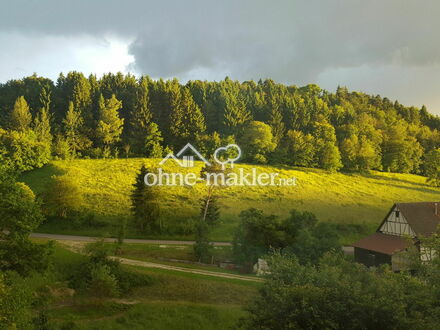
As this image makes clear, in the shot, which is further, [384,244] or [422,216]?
[422,216]

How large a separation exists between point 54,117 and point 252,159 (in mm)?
41775

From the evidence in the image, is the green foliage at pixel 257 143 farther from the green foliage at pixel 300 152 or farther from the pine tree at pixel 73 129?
the pine tree at pixel 73 129

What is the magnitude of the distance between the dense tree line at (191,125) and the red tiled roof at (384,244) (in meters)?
35.5

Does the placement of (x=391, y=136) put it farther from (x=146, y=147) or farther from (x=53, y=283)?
(x=53, y=283)

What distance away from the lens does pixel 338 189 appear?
57.6m

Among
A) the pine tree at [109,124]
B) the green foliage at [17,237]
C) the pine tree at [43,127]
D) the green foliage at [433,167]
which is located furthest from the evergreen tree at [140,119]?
the green foliage at [433,167]

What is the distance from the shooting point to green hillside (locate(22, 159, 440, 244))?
1558 inches

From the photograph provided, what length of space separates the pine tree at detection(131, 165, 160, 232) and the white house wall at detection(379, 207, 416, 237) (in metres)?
21.7

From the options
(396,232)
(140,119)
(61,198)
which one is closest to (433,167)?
(396,232)

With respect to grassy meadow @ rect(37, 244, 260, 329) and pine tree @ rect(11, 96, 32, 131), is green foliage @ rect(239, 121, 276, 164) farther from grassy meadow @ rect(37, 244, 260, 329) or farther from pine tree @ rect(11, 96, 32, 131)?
grassy meadow @ rect(37, 244, 260, 329)

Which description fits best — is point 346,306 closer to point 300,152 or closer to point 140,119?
point 300,152

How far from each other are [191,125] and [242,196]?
27346 mm

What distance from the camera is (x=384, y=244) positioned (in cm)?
2950

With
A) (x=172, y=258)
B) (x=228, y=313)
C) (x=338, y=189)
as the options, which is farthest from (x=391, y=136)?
(x=228, y=313)
